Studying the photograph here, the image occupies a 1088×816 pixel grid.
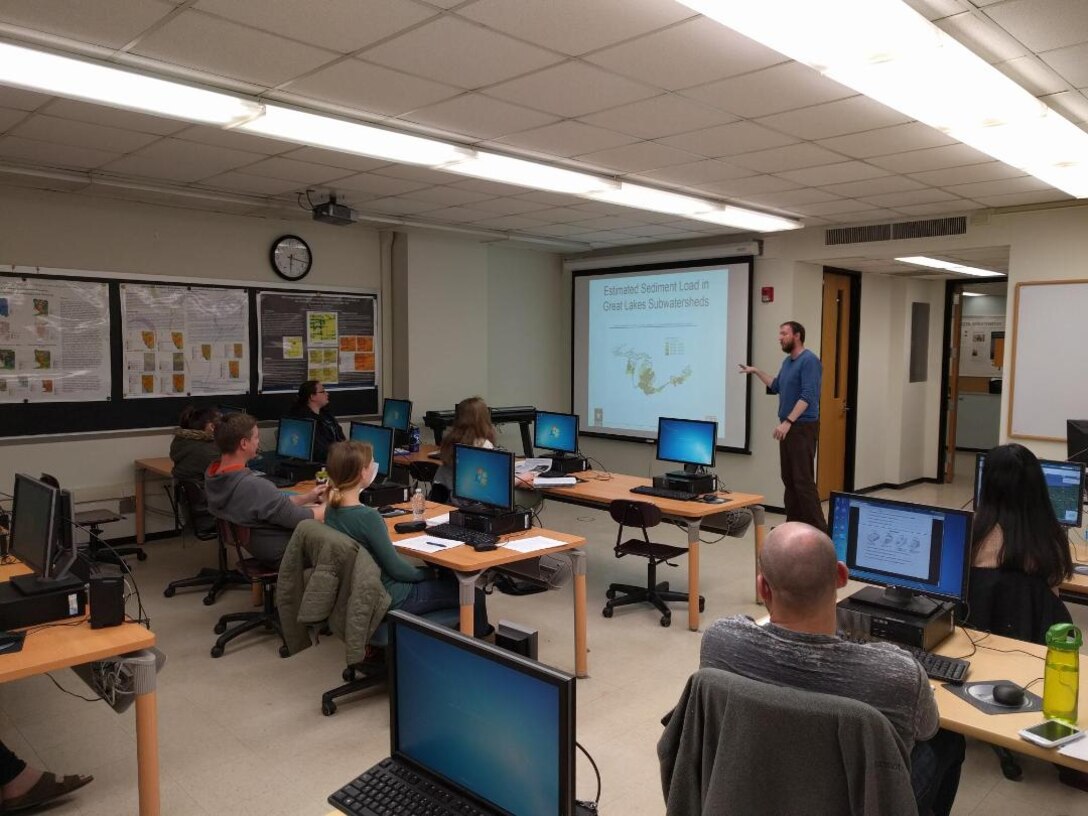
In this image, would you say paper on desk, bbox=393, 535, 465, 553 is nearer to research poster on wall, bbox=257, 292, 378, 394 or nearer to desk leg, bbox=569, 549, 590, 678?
desk leg, bbox=569, 549, 590, 678

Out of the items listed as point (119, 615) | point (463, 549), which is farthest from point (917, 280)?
point (119, 615)

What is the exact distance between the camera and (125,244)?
243 inches

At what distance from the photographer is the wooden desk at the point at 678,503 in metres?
4.61

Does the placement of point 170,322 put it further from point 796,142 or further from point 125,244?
point 796,142

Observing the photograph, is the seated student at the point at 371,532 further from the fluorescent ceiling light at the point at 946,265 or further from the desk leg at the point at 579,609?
the fluorescent ceiling light at the point at 946,265

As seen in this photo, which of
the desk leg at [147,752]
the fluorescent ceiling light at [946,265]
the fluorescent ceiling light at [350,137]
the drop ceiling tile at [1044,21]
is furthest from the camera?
the fluorescent ceiling light at [946,265]

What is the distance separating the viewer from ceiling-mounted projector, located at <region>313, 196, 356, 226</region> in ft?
19.4

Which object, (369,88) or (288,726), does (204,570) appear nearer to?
(288,726)

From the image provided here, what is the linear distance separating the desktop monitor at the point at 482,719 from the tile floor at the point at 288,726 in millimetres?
1525

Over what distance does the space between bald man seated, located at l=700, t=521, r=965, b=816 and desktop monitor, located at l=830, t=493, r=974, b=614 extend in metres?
1.04

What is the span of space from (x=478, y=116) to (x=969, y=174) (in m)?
3.30

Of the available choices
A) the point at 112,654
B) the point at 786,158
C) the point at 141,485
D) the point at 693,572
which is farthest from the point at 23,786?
the point at 786,158

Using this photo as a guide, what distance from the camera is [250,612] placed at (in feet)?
14.8

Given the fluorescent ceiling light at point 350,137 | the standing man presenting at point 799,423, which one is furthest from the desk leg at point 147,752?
the standing man presenting at point 799,423
